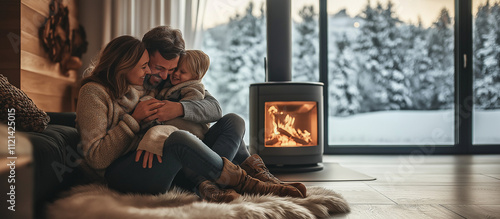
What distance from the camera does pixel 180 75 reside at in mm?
1981

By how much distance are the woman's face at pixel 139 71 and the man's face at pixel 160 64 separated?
0.39 ft

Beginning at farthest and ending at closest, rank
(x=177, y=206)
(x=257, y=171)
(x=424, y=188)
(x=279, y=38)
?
(x=279, y=38) < (x=424, y=188) < (x=257, y=171) < (x=177, y=206)

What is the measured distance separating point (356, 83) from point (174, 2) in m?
1.93

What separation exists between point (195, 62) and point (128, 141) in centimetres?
58

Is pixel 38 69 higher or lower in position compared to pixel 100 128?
higher

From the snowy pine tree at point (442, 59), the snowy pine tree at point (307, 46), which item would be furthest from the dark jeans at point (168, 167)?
the snowy pine tree at point (442, 59)

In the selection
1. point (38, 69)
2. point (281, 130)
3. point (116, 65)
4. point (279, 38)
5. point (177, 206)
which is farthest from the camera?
point (279, 38)

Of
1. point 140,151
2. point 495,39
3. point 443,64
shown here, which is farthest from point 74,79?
point 495,39

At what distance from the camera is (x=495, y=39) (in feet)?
13.0

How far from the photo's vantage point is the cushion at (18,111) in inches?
53.2

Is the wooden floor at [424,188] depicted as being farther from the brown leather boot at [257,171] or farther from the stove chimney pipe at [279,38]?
the stove chimney pipe at [279,38]

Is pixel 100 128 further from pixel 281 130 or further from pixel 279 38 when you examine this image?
pixel 279 38

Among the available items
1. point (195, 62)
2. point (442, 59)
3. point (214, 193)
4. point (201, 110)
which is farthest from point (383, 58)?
point (214, 193)

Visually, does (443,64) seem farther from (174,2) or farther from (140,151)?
(140,151)
